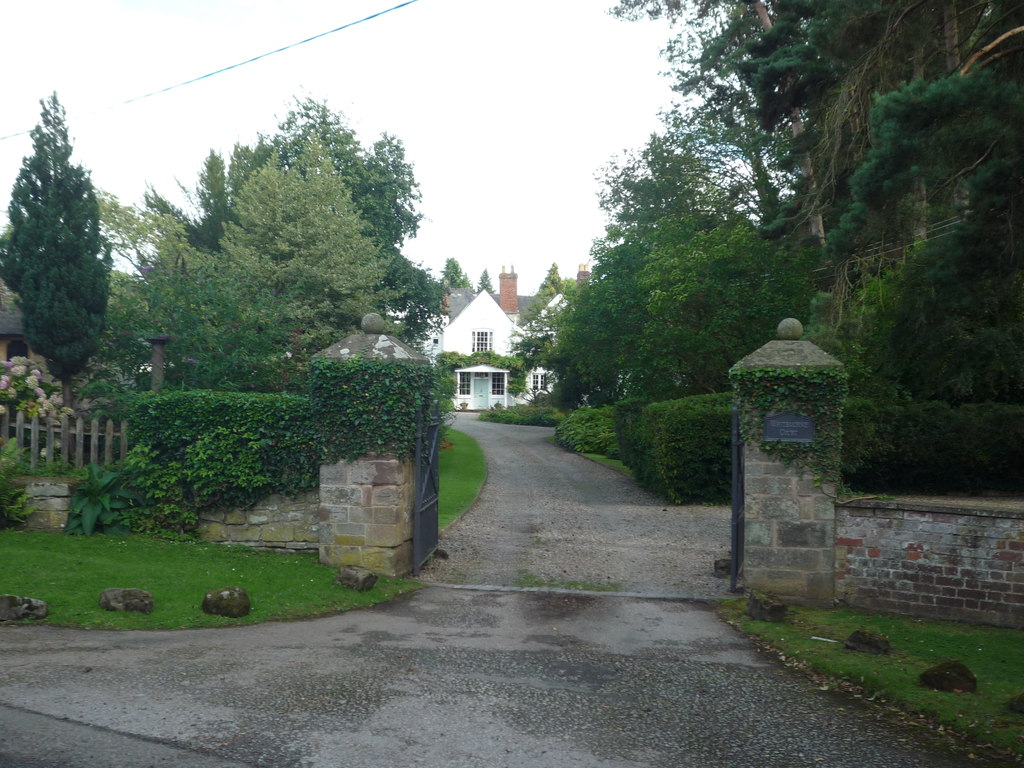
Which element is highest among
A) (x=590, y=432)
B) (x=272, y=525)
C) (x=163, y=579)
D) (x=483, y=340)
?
(x=483, y=340)

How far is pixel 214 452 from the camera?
10.4 meters

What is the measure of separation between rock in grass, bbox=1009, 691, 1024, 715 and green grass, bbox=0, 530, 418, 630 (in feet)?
19.3

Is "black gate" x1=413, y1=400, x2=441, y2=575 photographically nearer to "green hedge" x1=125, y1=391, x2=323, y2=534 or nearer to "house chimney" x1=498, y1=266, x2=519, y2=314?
"green hedge" x1=125, y1=391, x2=323, y2=534

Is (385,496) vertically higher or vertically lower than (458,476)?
higher

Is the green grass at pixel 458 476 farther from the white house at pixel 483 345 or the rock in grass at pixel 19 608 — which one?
the white house at pixel 483 345

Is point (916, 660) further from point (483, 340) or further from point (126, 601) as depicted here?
point (483, 340)

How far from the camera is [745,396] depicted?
9312 millimetres

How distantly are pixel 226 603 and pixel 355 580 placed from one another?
1.55 meters

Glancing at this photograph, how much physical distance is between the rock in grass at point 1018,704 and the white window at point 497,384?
171ft

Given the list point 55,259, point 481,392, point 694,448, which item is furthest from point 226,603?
point 481,392

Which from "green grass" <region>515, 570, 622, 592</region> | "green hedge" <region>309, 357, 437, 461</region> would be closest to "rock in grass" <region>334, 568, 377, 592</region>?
"green hedge" <region>309, 357, 437, 461</region>

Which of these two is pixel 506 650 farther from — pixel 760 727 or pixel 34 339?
pixel 34 339

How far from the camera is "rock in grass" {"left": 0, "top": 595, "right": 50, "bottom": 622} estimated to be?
7.41 m

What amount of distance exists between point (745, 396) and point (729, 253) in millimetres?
11678
